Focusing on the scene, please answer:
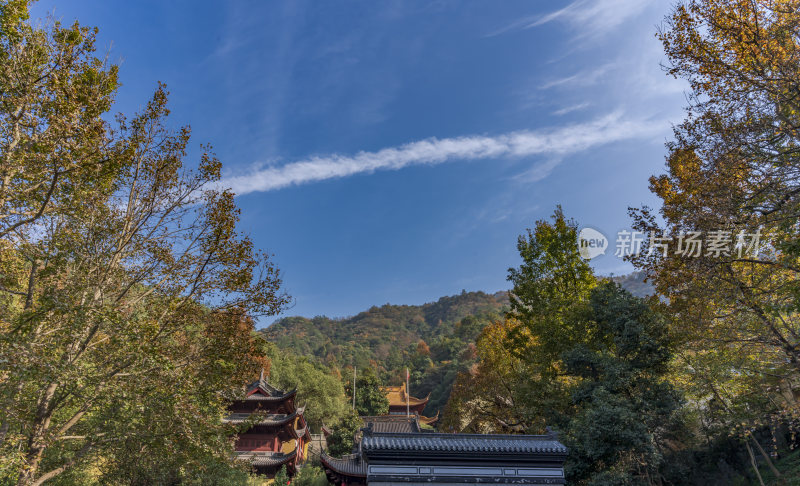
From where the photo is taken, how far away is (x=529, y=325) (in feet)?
50.5

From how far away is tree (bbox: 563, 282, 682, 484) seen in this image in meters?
10.1

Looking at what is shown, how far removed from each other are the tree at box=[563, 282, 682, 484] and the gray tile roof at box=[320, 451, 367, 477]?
360 inches

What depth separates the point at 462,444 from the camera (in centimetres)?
956

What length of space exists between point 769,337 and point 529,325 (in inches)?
292

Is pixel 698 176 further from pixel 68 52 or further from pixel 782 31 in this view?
pixel 68 52

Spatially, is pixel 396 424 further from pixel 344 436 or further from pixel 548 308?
pixel 548 308

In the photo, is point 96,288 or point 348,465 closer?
point 96,288

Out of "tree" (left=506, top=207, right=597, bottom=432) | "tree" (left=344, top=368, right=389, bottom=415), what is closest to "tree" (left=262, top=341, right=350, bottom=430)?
"tree" (left=344, top=368, right=389, bottom=415)

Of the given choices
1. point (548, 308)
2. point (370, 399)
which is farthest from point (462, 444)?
point (370, 399)

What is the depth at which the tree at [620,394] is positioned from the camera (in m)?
10.1

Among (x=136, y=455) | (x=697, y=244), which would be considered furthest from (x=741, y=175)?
(x=136, y=455)

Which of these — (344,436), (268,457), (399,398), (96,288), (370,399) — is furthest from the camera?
(399,398)

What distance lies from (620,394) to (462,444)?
14.7ft

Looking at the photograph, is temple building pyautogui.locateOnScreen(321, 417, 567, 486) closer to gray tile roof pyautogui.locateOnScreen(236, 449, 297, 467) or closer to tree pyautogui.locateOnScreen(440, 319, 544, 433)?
tree pyautogui.locateOnScreen(440, 319, 544, 433)
